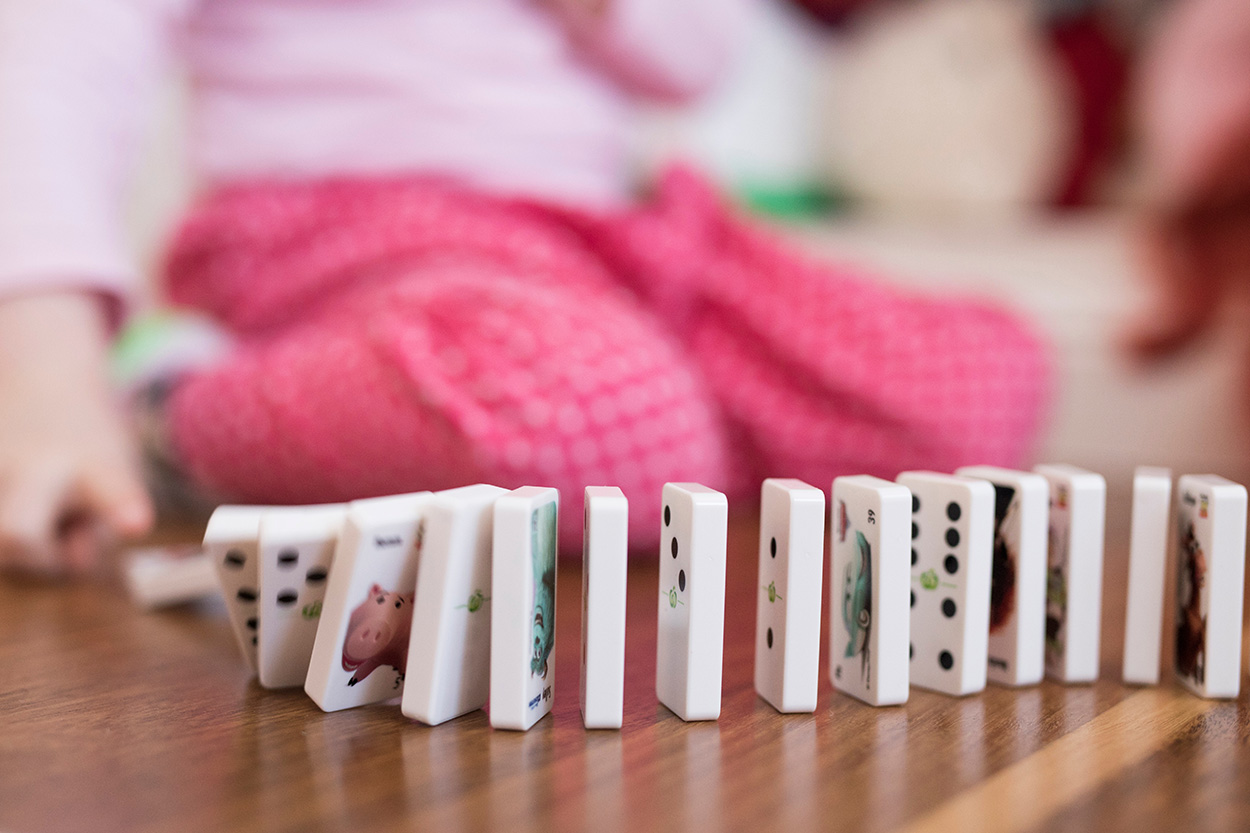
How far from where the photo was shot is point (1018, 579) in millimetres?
576

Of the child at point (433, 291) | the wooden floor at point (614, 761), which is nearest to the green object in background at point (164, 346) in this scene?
the child at point (433, 291)

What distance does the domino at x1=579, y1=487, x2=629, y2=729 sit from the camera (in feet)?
1.63

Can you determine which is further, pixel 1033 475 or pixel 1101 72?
pixel 1101 72

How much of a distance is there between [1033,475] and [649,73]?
2.85 feet

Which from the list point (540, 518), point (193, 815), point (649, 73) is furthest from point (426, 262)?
point (193, 815)

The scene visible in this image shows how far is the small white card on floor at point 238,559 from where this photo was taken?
53 centimetres

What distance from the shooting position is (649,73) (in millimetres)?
1275

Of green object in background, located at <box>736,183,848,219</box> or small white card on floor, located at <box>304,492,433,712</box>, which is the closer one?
small white card on floor, located at <box>304,492,433,712</box>

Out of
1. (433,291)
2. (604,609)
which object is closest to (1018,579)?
(604,609)

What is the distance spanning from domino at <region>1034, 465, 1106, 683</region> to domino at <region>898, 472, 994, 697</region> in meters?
0.05

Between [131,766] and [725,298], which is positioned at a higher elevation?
[725,298]

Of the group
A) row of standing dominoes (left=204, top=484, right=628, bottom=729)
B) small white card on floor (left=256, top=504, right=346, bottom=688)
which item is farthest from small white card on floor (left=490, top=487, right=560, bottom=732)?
small white card on floor (left=256, top=504, right=346, bottom=688)

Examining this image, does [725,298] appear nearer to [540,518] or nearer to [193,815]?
[540,518]

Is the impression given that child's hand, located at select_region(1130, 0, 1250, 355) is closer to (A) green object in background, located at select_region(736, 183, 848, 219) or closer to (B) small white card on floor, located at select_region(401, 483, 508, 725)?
(A) green object in background, located at select_region(736, 183, 848, 219)
